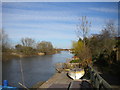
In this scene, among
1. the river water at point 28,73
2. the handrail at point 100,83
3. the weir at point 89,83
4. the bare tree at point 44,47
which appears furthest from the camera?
the bare tree at point 44,47

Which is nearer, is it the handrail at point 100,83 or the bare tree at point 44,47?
the handrail at point 100,83

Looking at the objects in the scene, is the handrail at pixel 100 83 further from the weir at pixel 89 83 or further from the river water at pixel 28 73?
the river water at pixel 28 73

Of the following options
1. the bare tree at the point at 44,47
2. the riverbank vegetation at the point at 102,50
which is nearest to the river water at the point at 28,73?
the riverbank vegetation at the point at 102,50

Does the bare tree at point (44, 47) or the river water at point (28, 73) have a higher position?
the bare tree at point (44, 47)

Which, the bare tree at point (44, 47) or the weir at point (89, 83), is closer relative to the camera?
the weir at point (89, 83)

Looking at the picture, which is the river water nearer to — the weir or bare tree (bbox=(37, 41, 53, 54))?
the weir

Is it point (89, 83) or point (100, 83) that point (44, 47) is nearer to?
point (89, 83)

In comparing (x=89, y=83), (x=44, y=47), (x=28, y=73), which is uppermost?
(x=44, y=47)

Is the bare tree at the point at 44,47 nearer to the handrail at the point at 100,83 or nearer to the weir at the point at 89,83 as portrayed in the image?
the weir at the point at 89,83

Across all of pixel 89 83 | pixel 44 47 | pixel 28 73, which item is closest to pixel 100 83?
pixel 89 83

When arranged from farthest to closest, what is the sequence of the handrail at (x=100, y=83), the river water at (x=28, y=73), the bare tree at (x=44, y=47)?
the bare tree at (x=44, y=47)
the river water at (x=28, y=73)
the handrail at (x=100, y=83)

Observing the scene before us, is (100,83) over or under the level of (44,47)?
over

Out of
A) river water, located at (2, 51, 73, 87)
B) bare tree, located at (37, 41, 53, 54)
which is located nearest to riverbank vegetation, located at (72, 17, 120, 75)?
river water, located at (2, 51, 73, 87)

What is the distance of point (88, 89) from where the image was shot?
3098 millimetres
